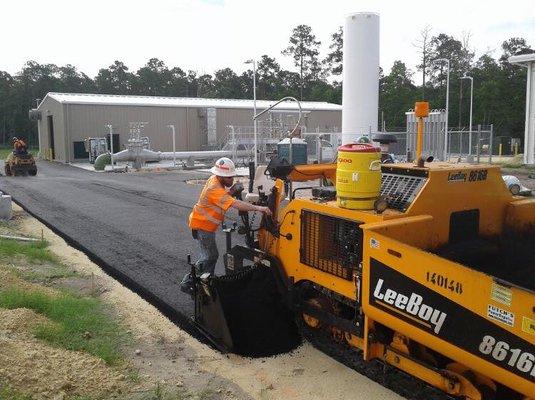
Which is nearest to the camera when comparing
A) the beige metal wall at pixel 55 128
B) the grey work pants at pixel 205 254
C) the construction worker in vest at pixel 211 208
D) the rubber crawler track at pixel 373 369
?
the rubber crawler track at pixel 373 369

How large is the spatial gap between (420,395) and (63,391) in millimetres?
2789

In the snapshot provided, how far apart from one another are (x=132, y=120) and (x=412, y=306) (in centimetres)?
3500

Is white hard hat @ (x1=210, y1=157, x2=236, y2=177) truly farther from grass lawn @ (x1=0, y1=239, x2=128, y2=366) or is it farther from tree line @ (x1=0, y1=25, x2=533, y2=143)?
tree line @ (x1=0, y1=25, x2=533, y2=143)

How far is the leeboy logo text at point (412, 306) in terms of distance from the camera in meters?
3.73

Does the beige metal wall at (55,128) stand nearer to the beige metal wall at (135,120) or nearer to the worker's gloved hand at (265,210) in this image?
the beige metal wall at (135,120)

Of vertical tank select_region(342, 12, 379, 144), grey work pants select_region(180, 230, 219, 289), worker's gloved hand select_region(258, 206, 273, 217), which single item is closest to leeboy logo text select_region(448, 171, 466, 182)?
worker's gloved hand select_region(258, 206, 273, 217)

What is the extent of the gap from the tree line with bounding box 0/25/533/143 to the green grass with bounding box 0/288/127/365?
35.8 metres

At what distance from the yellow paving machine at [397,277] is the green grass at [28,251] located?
13.2 feet

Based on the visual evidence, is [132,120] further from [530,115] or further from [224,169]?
[224,169]

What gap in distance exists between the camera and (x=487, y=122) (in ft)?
164

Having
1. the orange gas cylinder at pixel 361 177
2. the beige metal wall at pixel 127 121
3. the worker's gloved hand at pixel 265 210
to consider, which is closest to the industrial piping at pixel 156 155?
the beige metal wall at pixel 127 121

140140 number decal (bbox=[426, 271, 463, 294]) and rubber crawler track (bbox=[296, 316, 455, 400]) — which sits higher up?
140140 number decal (bbox=[426, 271, 463, 294])

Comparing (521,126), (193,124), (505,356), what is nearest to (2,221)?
(505,356)

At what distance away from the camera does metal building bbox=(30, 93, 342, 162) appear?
35469 millimetres
